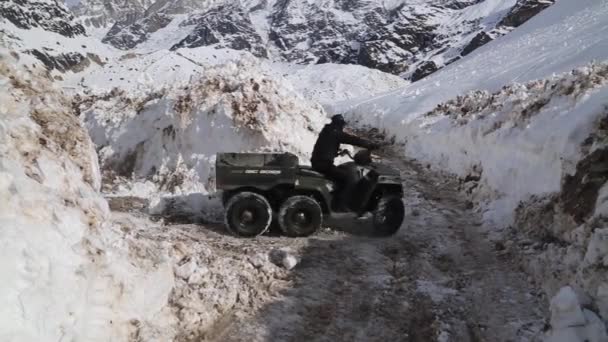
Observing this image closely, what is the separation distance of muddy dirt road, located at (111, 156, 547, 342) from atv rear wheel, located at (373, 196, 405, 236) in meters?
0.21

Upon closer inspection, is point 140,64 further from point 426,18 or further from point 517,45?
point 426,18

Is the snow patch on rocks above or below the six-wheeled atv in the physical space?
below

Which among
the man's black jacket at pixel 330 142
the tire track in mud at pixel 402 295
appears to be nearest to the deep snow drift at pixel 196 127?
the man's black jacket at pixel 330 142

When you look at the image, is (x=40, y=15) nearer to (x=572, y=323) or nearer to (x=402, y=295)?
(x=402, y=295)

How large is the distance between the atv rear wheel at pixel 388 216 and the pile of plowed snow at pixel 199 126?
3093mm

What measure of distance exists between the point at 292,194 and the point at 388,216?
1610mm

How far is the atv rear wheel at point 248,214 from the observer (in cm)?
788

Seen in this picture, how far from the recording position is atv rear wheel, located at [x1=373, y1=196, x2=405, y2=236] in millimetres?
8484

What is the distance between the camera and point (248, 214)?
795cm

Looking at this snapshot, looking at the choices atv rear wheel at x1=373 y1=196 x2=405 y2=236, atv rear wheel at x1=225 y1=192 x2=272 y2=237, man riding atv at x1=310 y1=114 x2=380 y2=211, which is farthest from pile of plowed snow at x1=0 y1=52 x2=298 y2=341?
atv rear wheel at x1=373 y1=196 x2=405 y2=236

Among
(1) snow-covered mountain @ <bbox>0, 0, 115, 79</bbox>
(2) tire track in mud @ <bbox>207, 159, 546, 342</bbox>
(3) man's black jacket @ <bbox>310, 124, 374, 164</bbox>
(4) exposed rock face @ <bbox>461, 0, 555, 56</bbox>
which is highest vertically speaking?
(1) snow-covered mountain @ <bbox>0, 0, 115, 79</bbox>

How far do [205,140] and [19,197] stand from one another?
6.91 m

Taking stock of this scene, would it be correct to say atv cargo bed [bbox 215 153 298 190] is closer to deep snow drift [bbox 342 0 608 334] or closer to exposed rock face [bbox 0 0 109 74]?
deep snow drift [bbox 342 0 608 334]

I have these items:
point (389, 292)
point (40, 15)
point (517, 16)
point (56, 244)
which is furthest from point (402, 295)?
point (40, 15)
